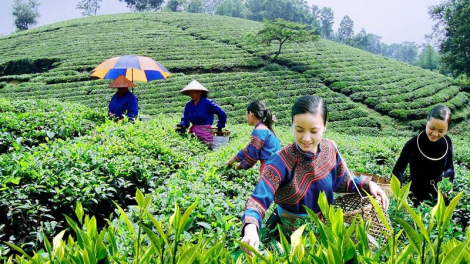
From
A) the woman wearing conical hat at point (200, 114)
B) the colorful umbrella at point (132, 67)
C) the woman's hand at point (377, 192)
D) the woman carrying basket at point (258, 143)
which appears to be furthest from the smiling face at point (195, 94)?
the woman's hand at point (377, 192)

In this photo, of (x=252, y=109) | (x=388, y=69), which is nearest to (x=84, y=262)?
(x=252, y=109)

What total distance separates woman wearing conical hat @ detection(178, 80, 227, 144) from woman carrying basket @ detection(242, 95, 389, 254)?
3.56 m

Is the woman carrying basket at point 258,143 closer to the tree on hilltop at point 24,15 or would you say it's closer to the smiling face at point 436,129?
the smiling face at point 436,129

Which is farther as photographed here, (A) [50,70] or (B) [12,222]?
(A) [50,70]

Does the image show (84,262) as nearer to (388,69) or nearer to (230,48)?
(230,48)

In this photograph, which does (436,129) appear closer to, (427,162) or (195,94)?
(427,162)

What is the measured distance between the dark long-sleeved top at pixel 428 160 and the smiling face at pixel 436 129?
126 mm

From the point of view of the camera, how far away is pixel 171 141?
4.70 metres

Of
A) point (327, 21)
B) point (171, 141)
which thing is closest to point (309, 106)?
point (171, 141)

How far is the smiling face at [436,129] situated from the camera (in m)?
2.72

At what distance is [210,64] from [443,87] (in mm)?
18064

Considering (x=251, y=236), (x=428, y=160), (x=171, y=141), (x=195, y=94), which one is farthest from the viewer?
(x=195, y=94)

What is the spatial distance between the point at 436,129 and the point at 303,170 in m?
1.64

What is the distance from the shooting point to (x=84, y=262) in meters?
0.89
